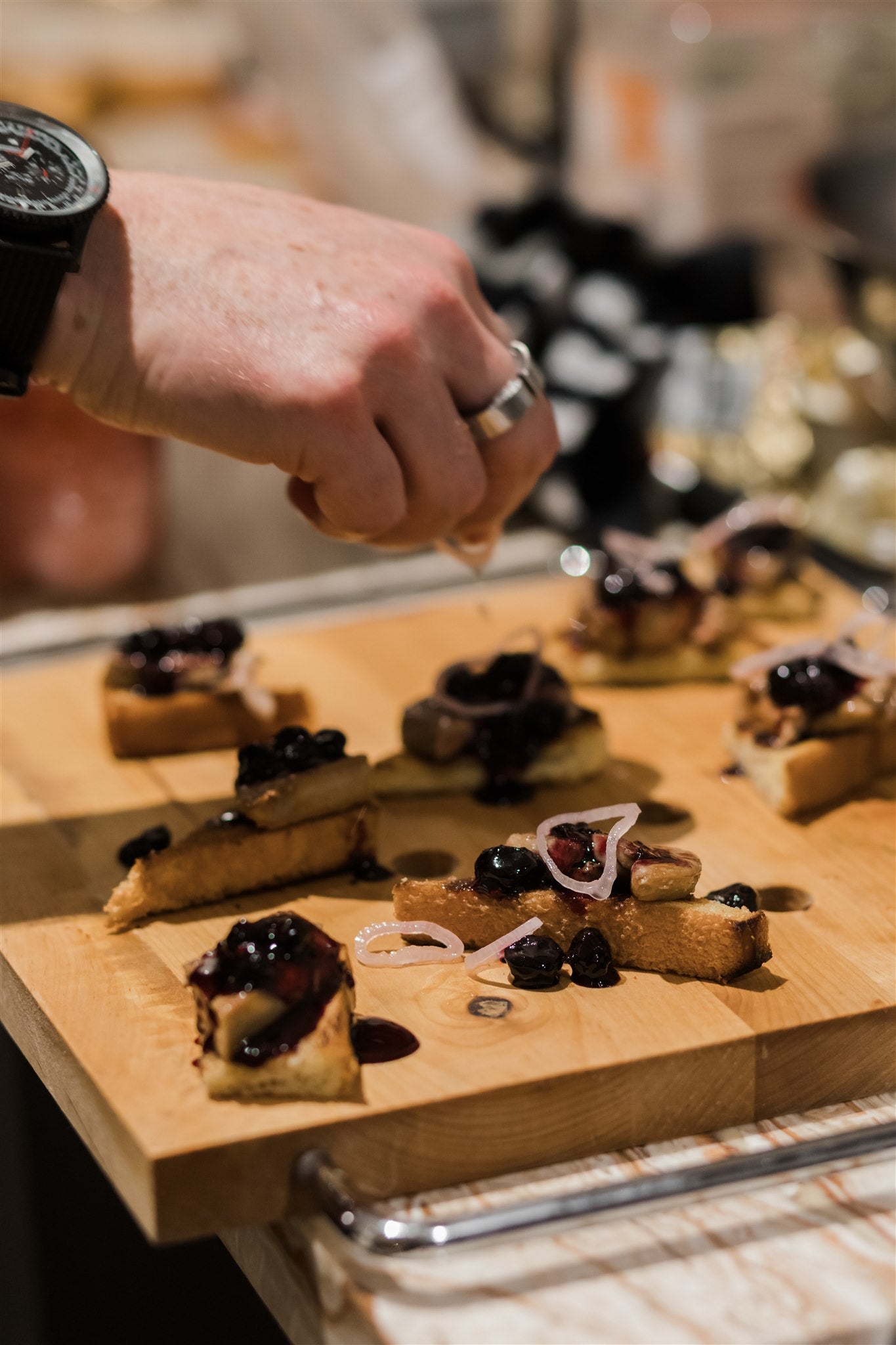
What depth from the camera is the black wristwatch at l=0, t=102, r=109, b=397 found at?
6.28 ft

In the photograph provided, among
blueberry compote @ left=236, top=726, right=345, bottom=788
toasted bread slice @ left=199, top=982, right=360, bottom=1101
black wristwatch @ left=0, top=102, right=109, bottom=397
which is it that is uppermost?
black wristwatch @ left=0, top=102, right=109, bottom=397

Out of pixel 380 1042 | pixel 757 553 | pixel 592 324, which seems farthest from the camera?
pixel 592 324

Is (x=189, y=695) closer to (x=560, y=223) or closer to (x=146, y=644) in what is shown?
(x=146, y=644)

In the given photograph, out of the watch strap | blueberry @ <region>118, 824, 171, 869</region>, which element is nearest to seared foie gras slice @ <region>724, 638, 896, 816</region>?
blueberry @ <region>118, 824, 171, 869</region>

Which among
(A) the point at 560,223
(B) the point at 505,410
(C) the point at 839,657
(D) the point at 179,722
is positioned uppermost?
(B) the point at 505,410

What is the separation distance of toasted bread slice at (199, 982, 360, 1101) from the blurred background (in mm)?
1871

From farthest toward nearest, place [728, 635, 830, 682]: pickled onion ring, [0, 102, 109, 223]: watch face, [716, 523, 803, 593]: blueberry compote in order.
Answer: [716, 523, 803, 593]: blueberry compote, [728, 635, 830, 682]: pickled onion ring, [0, 102, 109, 223]: watch face

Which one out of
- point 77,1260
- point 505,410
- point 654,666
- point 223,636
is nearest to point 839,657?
point 654,666

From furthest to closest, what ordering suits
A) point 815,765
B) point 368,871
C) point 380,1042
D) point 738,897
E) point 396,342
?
1. point 815,765
2. point 368,871
3. point 396,342
4. point 738,897
5. point 380,1042

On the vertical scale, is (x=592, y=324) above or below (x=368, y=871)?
above

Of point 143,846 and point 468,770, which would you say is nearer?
point 143,846

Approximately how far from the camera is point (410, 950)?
6.25 feet

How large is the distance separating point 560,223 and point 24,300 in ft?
7.54

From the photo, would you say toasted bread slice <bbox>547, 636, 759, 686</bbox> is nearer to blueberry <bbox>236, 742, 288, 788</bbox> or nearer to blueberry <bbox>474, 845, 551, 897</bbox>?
blueberry <bbox>236, 742, 288, 788</bbox>
